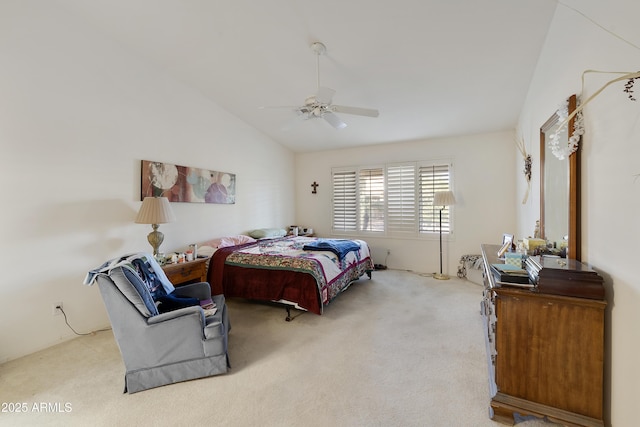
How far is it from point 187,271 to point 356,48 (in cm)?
Result: 321

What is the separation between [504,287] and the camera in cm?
164

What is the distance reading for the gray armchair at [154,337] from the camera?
6.42 feet

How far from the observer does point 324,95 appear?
273cm

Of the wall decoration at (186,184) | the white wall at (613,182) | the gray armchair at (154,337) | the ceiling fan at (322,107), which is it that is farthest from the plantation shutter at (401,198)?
the gray armchair at (154,337)

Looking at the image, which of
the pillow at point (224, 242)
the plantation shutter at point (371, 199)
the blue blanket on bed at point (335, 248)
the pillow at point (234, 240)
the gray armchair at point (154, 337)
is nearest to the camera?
the gray armchair at point (154, 337)

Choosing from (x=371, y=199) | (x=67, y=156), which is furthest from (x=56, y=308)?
(x=371, y=199)

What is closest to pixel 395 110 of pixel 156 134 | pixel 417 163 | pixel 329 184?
pixel 417 163

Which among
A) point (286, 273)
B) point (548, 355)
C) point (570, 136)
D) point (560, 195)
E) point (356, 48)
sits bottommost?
point (548, 355)

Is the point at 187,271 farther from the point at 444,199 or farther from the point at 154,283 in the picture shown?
the point at 444,199

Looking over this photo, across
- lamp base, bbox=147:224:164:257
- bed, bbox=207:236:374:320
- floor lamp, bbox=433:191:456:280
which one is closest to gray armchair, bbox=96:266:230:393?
bed, bbox=207:236:374:320

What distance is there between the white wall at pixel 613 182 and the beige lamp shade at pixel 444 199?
2.81 m

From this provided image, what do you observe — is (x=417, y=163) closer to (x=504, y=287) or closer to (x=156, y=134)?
(x=504, y=287)

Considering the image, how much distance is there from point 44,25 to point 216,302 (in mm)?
3141

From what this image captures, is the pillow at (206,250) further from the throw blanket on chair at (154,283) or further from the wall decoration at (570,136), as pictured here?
the wall decoration at (570,136)
